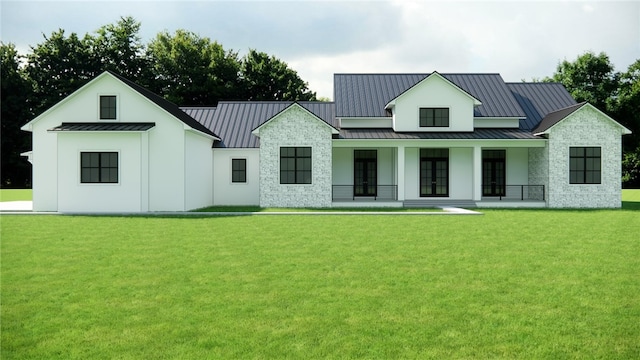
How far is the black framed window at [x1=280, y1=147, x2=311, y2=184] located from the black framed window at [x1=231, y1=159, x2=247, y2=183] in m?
3.30

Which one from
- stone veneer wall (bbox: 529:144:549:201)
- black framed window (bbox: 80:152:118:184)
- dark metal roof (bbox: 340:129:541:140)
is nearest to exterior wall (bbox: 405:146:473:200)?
dark metal roof (bbox: 340:129:541:140)

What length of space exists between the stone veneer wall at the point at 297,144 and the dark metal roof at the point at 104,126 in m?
5.46

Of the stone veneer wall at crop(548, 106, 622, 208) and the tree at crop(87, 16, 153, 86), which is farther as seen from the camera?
the tree at crop(87, 16, 153, 86)

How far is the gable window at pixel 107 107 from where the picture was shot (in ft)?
74.4

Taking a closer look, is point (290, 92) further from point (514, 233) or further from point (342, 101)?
point (514, 233)

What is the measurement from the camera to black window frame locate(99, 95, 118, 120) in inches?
893

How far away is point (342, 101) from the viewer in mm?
28609

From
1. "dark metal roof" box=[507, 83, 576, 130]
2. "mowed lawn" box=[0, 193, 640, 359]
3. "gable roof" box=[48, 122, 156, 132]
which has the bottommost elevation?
"mowed lawn" box=[0, 193, 640, 359]

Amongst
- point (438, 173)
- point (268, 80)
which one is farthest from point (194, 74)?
point (438, 173)

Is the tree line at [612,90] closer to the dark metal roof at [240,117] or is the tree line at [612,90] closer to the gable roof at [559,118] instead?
the gable roof at [559,118]

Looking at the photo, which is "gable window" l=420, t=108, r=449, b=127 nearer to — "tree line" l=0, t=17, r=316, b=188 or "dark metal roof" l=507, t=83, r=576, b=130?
"dark metal roof" l=507, t=83, r=576, b=130

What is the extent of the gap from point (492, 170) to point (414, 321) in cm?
2312

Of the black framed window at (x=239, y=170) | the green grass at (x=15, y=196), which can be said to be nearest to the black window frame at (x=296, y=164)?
the black framed window at (x=239, y=170)

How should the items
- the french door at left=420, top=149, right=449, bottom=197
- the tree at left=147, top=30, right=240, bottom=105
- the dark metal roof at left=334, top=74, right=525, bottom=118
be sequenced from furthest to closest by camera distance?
the tree at left=147, top=30, right=240, bottom=105 → the dark metal roof at left=334, top=74, right=525, bottom=118 → the french door at left=420, top=149, right=449, bottom=197
